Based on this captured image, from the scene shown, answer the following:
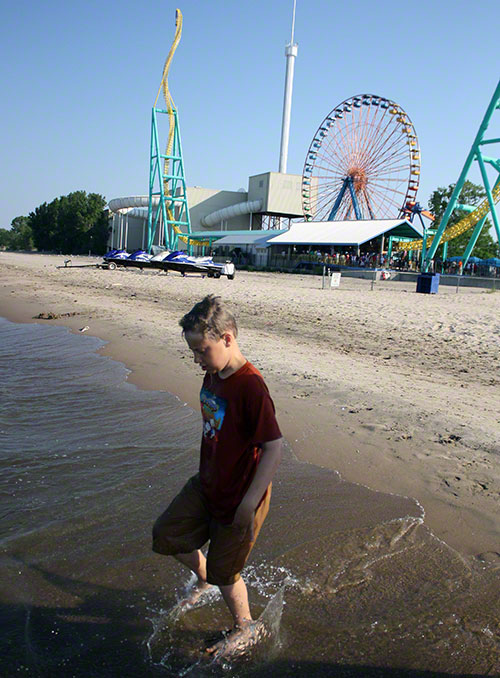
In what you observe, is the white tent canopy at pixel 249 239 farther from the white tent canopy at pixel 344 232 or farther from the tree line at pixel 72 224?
the tree line at pixel 72 224

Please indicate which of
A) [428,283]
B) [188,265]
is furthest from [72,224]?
[428,283]

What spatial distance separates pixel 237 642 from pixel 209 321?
1451mm

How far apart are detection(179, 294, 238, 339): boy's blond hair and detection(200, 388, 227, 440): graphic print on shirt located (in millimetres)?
275

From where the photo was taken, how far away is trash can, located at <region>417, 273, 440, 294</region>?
2261 centimetres

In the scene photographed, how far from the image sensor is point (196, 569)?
→ 2570 mm

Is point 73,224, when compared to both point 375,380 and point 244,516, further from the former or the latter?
point 244,516

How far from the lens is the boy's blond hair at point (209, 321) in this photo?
86.7 inches

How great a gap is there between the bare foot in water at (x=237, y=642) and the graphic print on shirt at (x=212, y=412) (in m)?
0.91

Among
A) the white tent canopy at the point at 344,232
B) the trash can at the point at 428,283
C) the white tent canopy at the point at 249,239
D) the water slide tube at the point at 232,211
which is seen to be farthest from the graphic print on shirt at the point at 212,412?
the water slide tube at the point at 232,211

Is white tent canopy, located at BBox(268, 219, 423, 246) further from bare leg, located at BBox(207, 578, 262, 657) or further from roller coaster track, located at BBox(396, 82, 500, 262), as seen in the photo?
bare leg, located at BBox(207, 578, 262, 657)

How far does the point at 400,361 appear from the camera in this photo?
838 cm

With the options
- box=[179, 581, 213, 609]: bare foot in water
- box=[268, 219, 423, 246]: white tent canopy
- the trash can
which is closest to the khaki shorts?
box=[179, 581, 213, 609]: bare foot in water

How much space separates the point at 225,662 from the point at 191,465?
2.17m

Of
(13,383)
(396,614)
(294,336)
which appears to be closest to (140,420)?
(13,383)
